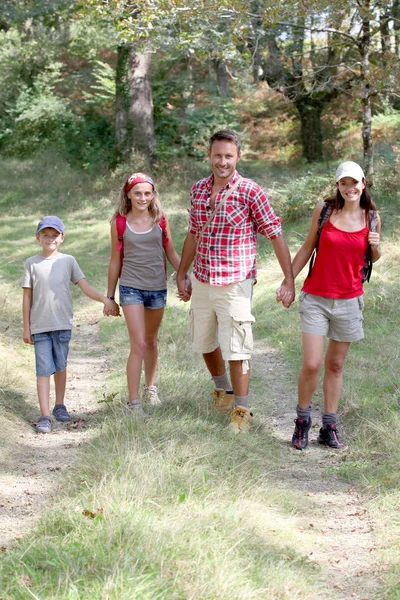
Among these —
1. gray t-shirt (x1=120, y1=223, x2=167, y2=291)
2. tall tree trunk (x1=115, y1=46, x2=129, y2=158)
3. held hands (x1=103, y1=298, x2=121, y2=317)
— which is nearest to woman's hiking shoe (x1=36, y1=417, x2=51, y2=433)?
held hands (x1=103, y1=298, x2=121, y2=317)

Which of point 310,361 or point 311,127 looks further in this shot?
point 311,127

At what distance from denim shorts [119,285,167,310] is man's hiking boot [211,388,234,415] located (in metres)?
0.87

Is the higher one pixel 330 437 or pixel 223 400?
pixel 223 400

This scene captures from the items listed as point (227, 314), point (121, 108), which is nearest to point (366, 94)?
point (227, 314)

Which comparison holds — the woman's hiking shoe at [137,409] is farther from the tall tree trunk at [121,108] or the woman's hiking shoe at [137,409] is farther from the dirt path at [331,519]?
the tall tree trunk at [121,108]

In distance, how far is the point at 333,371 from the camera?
5.40 meters

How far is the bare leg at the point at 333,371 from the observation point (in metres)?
5.35

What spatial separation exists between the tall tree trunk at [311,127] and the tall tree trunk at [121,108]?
502 centimetres

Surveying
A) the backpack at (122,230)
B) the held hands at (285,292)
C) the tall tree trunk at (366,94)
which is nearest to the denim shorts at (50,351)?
the backpack at (122,230)

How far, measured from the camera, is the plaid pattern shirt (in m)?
5.17

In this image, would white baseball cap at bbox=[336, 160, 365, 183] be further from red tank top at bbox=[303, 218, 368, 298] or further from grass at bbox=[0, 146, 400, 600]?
grass at bbox=[0, 146, 400, 600]

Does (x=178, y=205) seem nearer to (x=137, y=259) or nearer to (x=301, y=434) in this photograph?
(x=137, y=259)

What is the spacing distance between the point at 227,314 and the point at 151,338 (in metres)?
0.92

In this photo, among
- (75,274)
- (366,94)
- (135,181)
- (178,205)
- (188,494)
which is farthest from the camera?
(178,205)
